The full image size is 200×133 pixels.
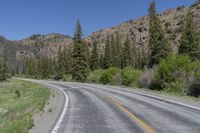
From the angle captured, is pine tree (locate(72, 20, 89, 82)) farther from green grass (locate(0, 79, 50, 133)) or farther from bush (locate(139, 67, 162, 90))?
green grass (locate(0, 79, 50, 133))

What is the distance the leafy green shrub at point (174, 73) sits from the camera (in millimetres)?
34656

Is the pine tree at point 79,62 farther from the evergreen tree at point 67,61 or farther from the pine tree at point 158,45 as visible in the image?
the evergreen tree at point 67,61

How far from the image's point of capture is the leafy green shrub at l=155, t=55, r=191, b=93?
114ft

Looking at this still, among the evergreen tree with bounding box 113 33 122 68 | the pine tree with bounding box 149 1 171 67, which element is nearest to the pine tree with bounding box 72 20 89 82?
the pine tree with bounding box 149 1 171 67

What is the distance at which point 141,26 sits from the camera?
17062cm

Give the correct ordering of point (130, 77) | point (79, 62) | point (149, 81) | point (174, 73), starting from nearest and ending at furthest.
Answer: point (174, 73) < point (149, 81) < point (130, 77) < point (79, 62)

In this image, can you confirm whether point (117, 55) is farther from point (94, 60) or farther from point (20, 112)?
point (20, 112)

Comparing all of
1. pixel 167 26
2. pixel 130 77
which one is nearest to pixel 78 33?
pixel 130 77

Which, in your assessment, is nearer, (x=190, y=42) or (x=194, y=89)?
(x=194, y=89)

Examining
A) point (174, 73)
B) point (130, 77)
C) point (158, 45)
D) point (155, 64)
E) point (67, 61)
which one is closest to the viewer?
point (174, 73)

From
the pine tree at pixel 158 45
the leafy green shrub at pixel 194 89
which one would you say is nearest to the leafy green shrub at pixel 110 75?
the pine tree at pixel 158 45

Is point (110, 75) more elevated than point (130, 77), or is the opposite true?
point (110, 75)

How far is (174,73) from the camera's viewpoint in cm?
3619

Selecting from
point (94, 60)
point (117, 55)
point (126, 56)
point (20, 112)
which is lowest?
point (20, 112)
